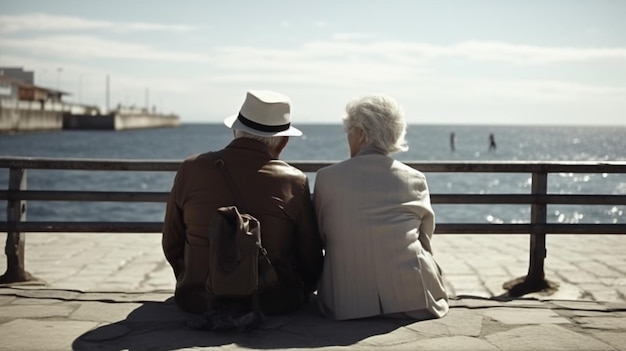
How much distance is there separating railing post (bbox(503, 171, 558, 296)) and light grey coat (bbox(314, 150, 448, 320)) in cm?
205

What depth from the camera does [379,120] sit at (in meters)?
4.52

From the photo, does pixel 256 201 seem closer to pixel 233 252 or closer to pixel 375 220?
pixel 233 252

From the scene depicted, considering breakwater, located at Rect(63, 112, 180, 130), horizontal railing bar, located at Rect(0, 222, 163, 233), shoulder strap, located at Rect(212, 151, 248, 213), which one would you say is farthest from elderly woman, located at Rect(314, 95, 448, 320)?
breakwater, located at Rect(63, 112, 180, 130)

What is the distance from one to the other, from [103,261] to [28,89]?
350 ft

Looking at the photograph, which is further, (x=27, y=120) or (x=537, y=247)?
(x=27, y=120)

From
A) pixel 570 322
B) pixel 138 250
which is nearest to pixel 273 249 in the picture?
pixel 570 322

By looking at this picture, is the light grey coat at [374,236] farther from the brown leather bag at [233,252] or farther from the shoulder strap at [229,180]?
the brown leather bag at [233,252]

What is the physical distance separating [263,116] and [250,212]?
602mm

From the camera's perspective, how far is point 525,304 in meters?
5.38

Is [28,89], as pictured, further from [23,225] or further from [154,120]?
[23,225]

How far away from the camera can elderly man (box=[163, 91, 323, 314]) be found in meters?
4.44

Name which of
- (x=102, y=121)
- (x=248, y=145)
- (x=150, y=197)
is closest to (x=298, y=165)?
(x=150, y=197)

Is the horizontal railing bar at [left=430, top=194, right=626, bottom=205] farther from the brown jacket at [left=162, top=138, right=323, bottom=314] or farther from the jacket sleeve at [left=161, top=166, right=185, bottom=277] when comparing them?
Result: the jacket sleeve at [left=161, top=166, right=185, bottom=277]

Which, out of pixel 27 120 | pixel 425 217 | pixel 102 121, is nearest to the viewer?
pixel 425 217
